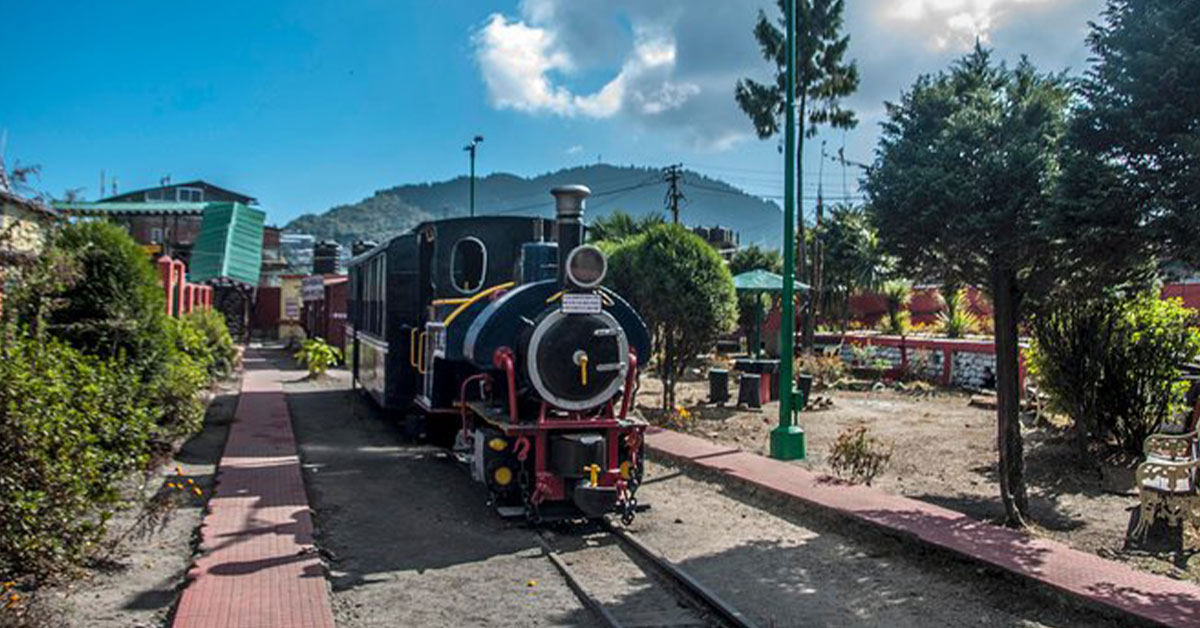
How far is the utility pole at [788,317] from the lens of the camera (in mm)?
11188

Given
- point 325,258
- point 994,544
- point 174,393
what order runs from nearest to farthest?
1. point 994,544
2. point 174,393
3. point 325,258

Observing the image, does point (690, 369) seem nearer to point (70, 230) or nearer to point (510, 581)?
point (70, 230)

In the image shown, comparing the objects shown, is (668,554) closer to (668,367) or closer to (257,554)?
(257,554)

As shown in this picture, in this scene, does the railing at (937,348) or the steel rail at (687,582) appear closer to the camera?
the steel rail at (687,582)

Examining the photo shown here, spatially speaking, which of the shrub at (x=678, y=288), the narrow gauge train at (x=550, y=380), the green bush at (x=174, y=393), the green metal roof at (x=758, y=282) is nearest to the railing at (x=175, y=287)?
the green bush at (x=174, y=393)

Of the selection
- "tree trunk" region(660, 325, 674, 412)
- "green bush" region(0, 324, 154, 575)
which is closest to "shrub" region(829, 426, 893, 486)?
"tree trunk" region(660, 325, 674, 412)

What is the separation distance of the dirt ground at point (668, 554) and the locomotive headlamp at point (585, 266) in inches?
85.6

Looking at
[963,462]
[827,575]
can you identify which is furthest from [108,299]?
[963,462]

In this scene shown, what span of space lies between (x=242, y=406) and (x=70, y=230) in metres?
6.18

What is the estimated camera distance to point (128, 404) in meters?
7.84

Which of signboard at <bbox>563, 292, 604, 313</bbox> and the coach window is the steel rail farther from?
the coach window

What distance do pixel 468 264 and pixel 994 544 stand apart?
21.1 ft

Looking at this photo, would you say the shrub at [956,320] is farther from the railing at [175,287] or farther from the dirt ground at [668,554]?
the railing at [175,287]

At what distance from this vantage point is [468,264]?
10703 millimetres
